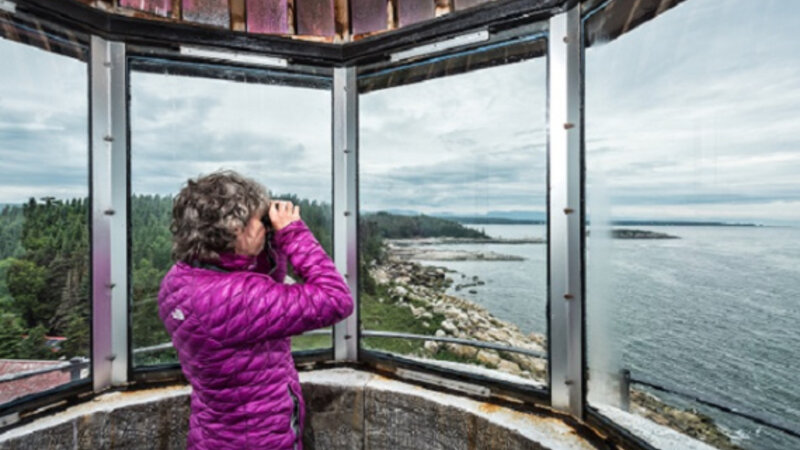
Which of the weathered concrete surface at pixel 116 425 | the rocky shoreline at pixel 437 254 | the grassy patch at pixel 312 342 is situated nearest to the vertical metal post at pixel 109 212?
the weathered concrete surface at pixel 116 425

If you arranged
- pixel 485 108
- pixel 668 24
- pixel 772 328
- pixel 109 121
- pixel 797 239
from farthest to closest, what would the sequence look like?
pixel 485 108, pixel 109 121, pixel 668 24, pixel 772 328, pixel 797 239

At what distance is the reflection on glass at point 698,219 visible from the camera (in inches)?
49.4

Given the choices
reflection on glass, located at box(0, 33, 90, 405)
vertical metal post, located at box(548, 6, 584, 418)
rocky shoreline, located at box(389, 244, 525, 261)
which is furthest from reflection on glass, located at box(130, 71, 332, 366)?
vertical metal post, located at box(548, 6, 584, 418)

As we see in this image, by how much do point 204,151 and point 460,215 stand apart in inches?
54.4

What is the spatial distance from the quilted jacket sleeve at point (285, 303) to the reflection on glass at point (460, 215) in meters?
0.99

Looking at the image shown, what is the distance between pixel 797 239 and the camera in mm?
1198

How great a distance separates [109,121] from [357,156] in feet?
3.77

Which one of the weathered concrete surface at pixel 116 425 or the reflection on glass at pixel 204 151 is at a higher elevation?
the reflection on glass at pixel 204 151

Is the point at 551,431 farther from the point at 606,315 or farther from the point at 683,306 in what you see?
the point at 683,306

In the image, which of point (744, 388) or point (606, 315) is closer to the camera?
point (744, 388)

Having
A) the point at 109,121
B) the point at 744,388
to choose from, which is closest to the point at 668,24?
the point at 744,388

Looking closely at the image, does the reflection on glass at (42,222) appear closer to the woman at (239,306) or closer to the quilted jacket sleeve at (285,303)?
the woman at (239,306)

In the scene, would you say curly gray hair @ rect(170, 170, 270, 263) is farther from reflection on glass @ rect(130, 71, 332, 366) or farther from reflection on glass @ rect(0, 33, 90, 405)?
reflection on glass @ rect(0, 33, 90, 405)

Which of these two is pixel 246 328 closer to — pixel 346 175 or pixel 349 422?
pixel 349 422
